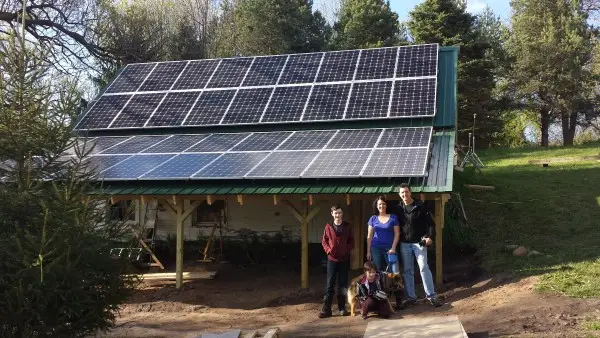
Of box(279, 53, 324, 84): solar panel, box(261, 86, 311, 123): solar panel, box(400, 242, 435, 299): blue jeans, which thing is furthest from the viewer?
box(279, 53, 324, 84): solar panel

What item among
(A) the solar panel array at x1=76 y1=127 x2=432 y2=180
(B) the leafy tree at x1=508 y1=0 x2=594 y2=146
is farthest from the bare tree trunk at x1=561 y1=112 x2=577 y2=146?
(A) the solar panel array at x1=76 y1=127 x2=432 y2=180

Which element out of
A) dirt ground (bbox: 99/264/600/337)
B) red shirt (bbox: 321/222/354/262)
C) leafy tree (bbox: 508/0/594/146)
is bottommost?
dirt ground (bbox: 99/264/600/337)

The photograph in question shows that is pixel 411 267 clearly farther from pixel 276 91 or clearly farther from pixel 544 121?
pixel 544 121

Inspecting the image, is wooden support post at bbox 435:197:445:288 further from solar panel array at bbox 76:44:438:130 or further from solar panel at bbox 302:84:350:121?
solar panel at bbox 302:84:350:121

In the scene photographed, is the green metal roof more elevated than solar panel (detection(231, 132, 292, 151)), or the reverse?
solar panel (detection(231, 132, 292, 151))

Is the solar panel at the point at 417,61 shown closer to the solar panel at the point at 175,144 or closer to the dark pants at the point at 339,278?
the solar panel at the point at 175,144

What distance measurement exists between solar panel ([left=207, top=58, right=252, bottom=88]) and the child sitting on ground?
9249mm

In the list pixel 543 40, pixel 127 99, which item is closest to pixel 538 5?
pixel 543 40

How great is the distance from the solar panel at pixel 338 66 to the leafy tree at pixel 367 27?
1643 cm

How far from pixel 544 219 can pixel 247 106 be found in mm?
8396

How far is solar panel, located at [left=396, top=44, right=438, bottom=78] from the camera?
1458 centimetres

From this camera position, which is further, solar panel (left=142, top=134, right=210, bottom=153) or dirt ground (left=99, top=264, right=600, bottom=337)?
solar panel (left=142, top=134, right=210, bottom=153)

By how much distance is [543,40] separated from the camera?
104 ft

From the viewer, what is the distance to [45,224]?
5914 mm
